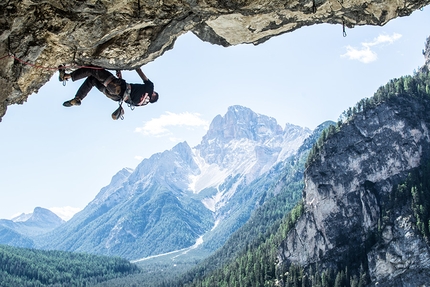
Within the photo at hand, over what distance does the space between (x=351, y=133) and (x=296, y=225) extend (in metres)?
31.5

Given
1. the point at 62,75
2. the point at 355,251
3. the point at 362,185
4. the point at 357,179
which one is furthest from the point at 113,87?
the point at 357,179

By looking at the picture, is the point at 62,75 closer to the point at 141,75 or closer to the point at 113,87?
the point at 113,87

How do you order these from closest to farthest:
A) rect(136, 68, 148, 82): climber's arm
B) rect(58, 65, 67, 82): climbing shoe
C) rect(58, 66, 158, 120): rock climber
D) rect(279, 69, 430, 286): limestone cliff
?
rect(58, 65, 67, 82): climbing shoe
rect(58, 66, 158, 120): rock climber
rect(136, 68, 148, 82): climber's arm
rect(279, 69, 430, 286): limestone cliff

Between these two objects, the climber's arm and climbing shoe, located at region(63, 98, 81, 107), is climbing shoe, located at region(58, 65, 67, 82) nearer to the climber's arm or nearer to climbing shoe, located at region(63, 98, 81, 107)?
climbing shoe, located at region(63, 98, 81, 107)

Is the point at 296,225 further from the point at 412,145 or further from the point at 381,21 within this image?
the point at 381,21

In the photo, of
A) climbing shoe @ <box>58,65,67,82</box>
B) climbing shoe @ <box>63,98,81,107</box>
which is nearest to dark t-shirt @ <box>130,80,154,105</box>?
climbing shoe @ <box>63,98,81,107</box>

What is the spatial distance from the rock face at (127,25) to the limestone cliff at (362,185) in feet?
282

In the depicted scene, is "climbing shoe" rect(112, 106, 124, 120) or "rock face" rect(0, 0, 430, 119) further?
"climbing shoe" rect(112, 106, 124, 120)

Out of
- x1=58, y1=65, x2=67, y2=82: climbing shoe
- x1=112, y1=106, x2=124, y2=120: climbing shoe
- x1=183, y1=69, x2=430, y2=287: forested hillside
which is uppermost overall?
x1=58, y1=65, x2=67, y2=82: climbing shoe

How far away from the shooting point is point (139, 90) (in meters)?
12.4

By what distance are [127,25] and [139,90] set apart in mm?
3332

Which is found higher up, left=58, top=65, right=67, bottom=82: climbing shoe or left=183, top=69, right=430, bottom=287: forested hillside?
left=58, top=65, right=67, bottom=82: climbing shoe

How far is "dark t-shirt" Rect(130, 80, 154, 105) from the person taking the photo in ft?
40.6

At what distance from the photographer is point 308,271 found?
95562 mm
